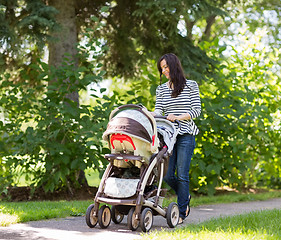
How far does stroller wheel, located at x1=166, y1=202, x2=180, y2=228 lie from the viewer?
173 inches

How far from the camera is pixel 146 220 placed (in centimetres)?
418

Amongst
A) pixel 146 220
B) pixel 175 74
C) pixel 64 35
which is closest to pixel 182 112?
pixel 175 74

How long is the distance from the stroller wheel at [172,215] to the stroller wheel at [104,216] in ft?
2.03

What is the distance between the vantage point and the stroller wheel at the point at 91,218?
4.21 metres

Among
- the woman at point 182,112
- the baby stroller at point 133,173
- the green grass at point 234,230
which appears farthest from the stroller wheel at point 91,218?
the woman at point 182,112

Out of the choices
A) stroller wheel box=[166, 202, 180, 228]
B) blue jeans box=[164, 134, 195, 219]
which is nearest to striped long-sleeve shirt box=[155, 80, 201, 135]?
blue jeans box=[164, 134, 195, 219]

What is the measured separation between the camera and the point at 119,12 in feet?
28.2

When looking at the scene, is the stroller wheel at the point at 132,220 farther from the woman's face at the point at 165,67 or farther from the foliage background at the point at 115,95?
the foliage background at the point at 115,95

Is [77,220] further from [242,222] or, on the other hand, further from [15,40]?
[15,40]

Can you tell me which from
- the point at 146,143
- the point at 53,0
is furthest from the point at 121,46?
the point at 146,143

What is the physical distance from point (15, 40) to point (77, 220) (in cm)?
305

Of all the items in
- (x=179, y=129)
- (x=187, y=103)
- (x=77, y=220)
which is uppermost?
(x=187, y=103)

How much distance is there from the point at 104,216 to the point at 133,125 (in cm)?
100

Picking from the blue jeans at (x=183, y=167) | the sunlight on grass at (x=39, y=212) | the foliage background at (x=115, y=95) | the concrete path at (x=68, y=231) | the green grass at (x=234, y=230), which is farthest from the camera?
the foliage background at (x=115, y=95)
